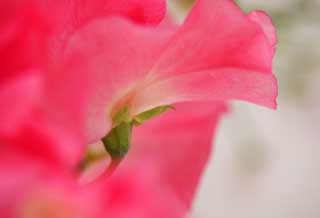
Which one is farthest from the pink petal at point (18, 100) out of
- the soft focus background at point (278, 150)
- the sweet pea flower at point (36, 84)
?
the soft focus background at point (278, 150)

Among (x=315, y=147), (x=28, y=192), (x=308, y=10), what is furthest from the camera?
(x=315, y=147)

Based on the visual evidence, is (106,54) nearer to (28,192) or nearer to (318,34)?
(28,192)

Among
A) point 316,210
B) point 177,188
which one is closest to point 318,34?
point 316,210

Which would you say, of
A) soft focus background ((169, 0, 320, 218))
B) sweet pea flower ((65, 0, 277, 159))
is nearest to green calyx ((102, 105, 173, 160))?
sweet pea flower ((65, 0, 277, 159))

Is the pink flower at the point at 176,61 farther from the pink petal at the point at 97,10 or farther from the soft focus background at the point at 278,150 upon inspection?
the soft focus background at the point at 278,150

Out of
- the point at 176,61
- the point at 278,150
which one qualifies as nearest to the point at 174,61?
the point at 176,61

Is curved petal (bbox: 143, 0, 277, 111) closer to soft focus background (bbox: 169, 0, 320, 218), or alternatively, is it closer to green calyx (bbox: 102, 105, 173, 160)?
green calyx (bbox: 102, 105, 173, 160)
